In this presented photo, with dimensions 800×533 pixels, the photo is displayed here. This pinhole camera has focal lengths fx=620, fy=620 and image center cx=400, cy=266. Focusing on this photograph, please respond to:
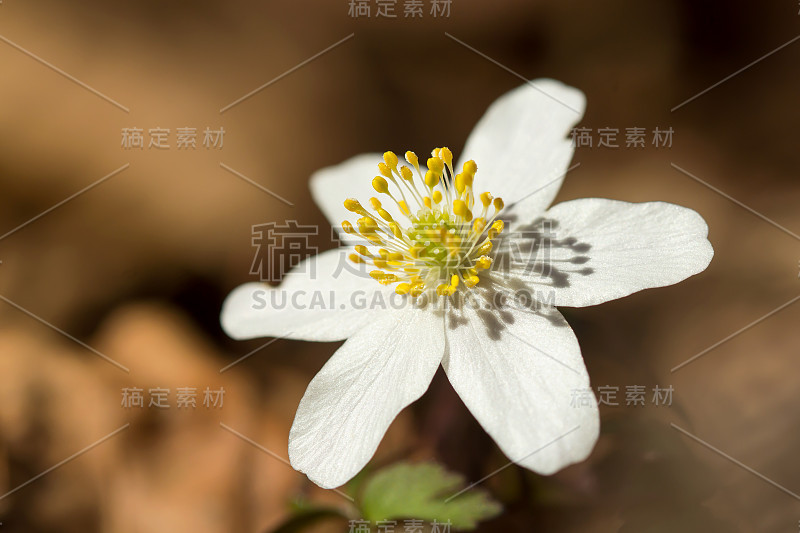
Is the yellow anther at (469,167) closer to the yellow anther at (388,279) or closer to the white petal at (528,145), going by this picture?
the white petal at (528,145)

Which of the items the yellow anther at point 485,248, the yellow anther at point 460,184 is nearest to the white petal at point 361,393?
the yellow anther at point 485,248

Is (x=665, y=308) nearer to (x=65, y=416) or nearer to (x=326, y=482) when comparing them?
(x=326, y=482)

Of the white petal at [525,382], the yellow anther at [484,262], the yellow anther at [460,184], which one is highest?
the yellow anther at [460,184]

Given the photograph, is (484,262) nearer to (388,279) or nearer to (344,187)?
(388,279)

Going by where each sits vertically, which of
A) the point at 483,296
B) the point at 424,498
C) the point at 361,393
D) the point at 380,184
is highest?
the point at 380,184

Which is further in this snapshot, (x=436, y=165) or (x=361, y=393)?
(x=436, y=165)

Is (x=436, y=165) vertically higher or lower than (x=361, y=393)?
higher

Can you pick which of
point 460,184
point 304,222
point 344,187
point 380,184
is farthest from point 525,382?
point 304,222

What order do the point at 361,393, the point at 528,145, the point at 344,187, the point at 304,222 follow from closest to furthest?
the point at 361,393
the point at 528,145
the point at 344,187
the point at 304,222
